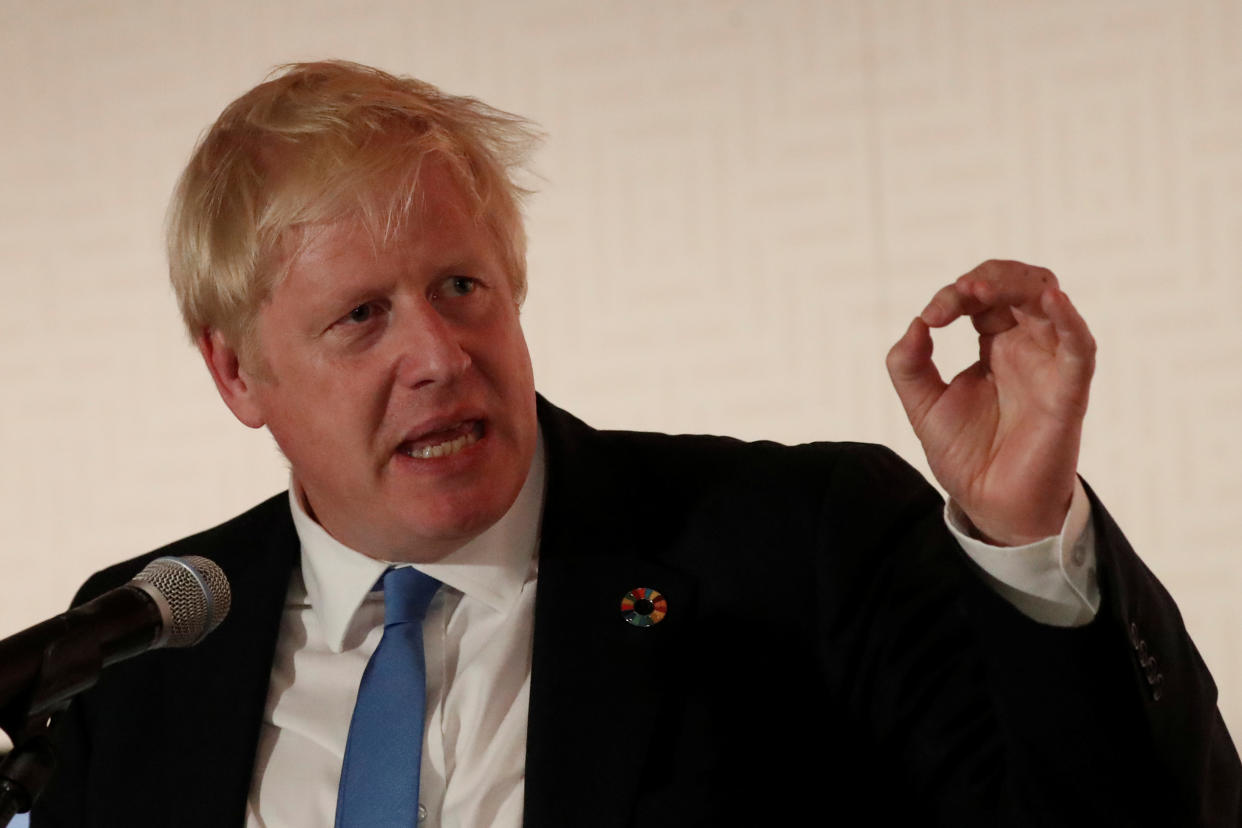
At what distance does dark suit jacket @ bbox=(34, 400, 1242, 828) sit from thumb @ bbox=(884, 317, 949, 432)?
→ 0.53ft

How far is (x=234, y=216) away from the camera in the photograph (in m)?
2.00

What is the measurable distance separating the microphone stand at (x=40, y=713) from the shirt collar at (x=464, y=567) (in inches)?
28.4

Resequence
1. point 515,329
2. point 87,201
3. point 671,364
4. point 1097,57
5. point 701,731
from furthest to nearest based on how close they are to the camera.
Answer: point 87,201 → point 671,364 → point 1097,57 → point 515,329 → point 701,731

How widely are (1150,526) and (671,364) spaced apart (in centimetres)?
95

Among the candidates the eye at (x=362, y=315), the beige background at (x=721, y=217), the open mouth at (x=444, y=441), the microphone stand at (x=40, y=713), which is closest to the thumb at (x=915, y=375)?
the open mouth at (x=444, y=441)

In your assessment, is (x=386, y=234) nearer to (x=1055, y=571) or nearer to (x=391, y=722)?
(x=391, y=722)

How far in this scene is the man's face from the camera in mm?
1910

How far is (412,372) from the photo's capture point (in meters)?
1.90

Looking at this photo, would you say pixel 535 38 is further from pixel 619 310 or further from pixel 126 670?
pixel 126 670

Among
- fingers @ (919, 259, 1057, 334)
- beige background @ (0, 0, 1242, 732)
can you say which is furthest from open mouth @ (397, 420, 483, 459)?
beige background @ (0, 0, 1242, 732)

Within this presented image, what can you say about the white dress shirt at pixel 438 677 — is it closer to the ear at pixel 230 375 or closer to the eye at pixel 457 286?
the ear at pixel 230 375

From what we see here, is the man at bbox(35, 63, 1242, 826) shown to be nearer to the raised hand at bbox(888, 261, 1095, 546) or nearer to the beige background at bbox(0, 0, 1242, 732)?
the raised hand at bbox(888, 261, 1095, 546)

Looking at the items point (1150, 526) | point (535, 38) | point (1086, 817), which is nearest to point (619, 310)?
point (535, 38)

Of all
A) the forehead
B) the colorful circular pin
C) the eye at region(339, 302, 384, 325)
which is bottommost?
the colorful circular pin
